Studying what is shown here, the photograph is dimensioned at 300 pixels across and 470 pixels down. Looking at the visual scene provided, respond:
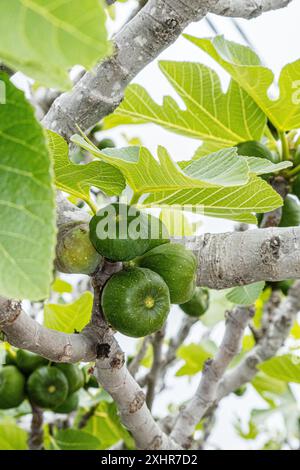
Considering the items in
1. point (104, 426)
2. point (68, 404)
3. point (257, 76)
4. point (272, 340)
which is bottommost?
point (104, 426)

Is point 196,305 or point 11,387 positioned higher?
point 196,305

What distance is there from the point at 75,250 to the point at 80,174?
0.28 feet

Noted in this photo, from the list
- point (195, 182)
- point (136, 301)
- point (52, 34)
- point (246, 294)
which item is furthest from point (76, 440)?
point (52, 34)

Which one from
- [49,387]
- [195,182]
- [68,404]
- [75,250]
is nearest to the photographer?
[195,182]

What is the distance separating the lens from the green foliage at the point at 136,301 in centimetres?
67

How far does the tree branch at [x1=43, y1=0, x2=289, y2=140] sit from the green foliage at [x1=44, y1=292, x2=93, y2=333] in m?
0.50

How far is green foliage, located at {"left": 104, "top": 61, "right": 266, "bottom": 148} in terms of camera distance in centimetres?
104

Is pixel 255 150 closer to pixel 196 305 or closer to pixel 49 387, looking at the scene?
pixel 196 305

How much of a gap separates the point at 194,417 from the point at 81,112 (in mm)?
798

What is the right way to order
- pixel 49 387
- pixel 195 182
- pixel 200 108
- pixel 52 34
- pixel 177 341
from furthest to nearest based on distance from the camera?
pixel 177 341 < pixel 49 387 < pixel 200 108 < pixel 195 182 < pixel 52 34

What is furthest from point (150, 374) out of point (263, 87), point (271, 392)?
point (263, 87)

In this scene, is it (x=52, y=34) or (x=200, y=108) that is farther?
(x=200, y=108)

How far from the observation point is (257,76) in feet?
3.14

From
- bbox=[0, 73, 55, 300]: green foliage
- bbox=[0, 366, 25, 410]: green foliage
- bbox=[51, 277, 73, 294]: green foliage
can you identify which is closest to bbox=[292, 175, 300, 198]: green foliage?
bbox=[0, 366, 25, 410]: green foliage
